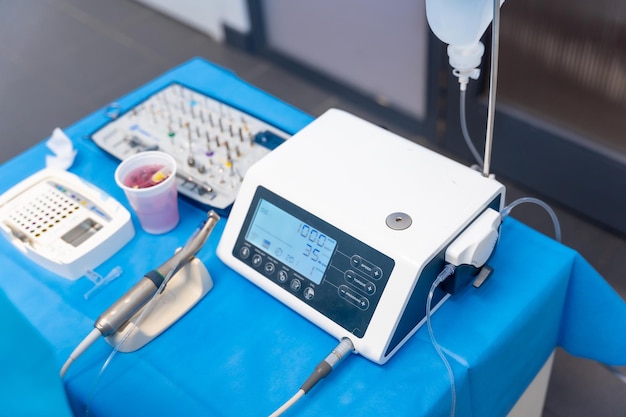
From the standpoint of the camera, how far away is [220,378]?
0.99 metres

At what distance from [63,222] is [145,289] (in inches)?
11.0

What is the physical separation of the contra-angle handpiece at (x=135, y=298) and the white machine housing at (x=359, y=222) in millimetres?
82

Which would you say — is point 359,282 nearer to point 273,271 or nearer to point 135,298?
point 273,271

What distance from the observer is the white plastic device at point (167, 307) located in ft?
3.39

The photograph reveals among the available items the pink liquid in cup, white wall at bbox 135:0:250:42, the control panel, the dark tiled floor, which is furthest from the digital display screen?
white wall at bbox 135:0:250:42

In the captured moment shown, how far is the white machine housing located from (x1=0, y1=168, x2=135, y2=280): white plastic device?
0.22m

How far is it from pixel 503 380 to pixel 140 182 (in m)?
0.74

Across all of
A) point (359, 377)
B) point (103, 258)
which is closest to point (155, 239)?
point (103, 258)

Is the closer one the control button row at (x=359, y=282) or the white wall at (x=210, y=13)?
the control button row at (x=359, y=282)

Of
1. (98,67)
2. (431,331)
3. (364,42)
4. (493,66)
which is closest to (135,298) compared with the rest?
(431,331)

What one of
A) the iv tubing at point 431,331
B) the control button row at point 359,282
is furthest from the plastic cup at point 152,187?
the iv tubing at point 431,331

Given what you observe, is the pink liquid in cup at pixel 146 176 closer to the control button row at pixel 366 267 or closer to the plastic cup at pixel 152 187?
the plastic cup at pixel 152 187

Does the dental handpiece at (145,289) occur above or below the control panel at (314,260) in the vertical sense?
below

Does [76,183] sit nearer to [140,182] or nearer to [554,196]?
[140,182]
